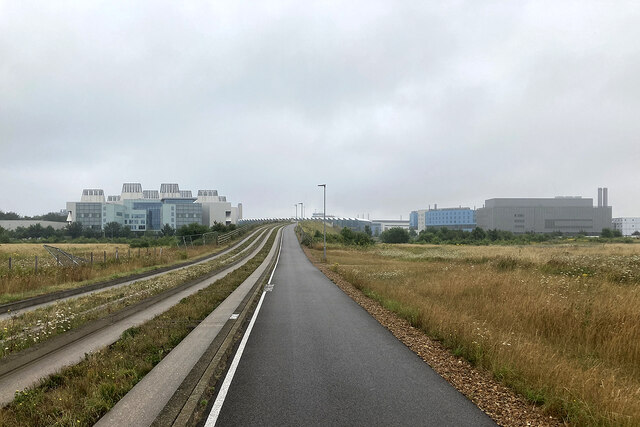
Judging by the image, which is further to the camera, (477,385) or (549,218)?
(549,218)

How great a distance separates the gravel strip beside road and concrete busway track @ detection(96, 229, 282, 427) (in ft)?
13.0

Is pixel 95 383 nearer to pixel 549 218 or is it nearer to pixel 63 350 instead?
pixel 63 350

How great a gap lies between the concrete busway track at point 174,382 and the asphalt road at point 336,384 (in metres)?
0.56

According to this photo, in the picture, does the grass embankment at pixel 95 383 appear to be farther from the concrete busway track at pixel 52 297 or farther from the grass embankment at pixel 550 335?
the concrete busway track at pixel 52 297

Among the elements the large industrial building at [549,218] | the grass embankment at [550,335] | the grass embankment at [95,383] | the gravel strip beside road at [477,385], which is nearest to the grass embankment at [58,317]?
the grass embankment at [95,383]

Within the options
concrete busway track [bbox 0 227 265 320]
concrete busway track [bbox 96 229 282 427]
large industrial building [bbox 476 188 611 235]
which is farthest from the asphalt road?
large industrial building [bbox 476 188 611 235]

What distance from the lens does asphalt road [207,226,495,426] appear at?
4.39m

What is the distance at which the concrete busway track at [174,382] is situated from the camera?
4367 mm

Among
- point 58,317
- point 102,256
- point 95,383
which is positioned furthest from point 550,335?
point 102,256

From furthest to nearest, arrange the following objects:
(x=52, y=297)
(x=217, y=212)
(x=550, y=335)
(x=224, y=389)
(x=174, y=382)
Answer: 1. (x=217, y=212)
2. (x=52, y=297)
3. (x=550, y=335)
4. (x=174, y=382)
5. (x=224, y=389)

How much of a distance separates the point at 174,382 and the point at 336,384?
2.57m

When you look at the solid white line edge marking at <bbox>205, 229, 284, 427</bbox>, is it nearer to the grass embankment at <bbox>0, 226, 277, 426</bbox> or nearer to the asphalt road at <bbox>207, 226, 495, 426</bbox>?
the asphalt road at <bbox>207, 226, 495, 426</bbox>

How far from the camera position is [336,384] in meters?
5.46

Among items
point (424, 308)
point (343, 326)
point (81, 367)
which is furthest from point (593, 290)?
point (81, 367)
